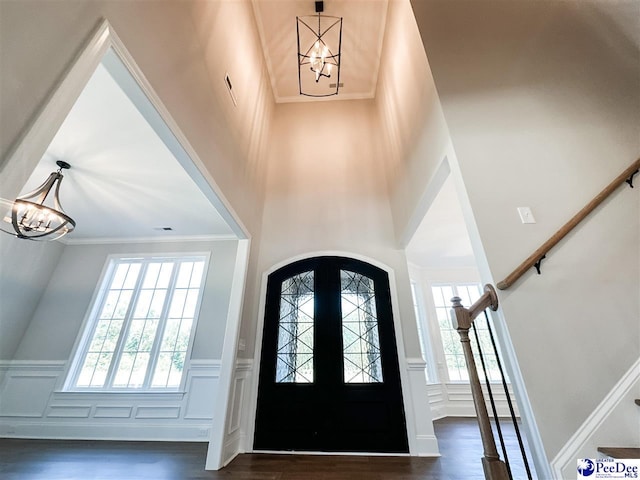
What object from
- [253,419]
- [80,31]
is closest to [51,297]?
[253,419]

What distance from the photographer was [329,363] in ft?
10.3

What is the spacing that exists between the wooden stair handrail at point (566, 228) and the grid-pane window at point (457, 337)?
11.0 ft

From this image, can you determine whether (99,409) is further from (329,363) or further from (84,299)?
(329,363)

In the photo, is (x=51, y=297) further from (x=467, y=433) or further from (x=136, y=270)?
(x=467, y=433)

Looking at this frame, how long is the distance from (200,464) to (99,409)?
85.2 inches

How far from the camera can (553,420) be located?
53.8 inches

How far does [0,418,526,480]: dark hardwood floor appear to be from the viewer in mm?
2232

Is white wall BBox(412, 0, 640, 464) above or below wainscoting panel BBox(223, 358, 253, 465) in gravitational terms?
above

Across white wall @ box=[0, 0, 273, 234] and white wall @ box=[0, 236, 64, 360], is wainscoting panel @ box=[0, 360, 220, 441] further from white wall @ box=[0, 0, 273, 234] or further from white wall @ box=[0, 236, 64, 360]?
white wall @ box=[0, 0, 273, 234]

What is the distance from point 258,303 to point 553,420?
289 cm

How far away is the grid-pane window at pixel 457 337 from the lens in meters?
4.94

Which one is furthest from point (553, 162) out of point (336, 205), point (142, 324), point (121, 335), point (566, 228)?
point (121, 335)

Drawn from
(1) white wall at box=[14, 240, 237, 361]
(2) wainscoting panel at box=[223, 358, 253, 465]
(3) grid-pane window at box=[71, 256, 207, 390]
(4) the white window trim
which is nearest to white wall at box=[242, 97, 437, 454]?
(2) wainscoting panel at box=[223, 358, 253, 465]

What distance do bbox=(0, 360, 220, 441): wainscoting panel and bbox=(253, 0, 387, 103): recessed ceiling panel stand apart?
4.97m
